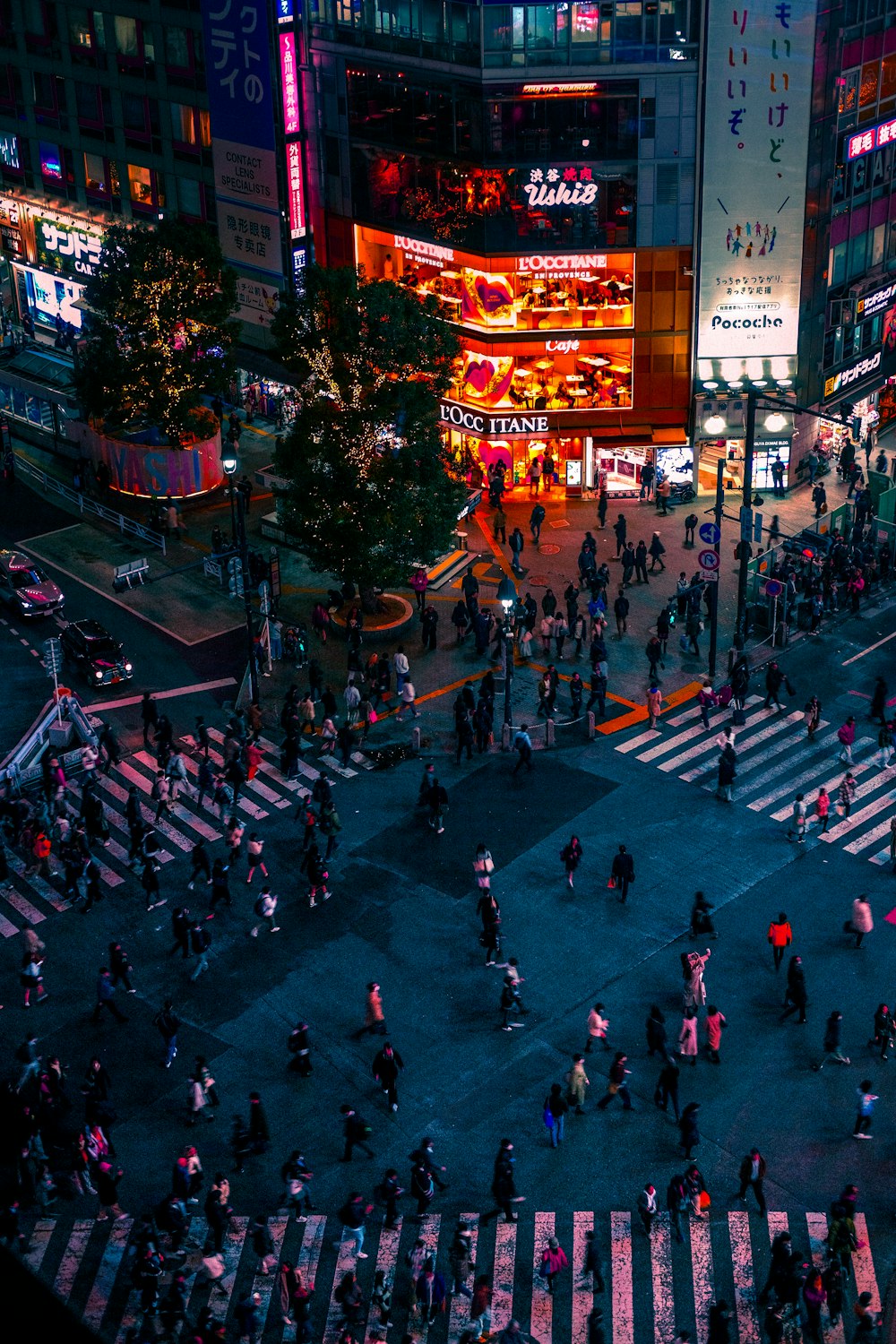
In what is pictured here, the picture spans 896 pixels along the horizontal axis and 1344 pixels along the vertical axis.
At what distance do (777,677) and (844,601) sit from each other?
8.68 meters

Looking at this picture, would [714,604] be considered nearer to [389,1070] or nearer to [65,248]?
[389,1070]

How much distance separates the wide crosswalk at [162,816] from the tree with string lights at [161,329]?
62.2 feet

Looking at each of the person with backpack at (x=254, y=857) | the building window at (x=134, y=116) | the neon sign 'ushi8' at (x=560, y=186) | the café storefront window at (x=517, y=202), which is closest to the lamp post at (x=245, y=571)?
the person with backpack at (x=254, y=857)

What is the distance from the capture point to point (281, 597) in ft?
183

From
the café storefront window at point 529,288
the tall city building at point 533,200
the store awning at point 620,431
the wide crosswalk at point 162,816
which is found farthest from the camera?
the store awning at point 620,431

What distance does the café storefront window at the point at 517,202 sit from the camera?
58562 millimetres

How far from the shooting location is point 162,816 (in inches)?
1677

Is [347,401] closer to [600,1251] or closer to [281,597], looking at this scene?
[281,597]

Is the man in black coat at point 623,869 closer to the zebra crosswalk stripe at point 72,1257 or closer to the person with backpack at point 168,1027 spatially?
the person with backpack at point 168,1027

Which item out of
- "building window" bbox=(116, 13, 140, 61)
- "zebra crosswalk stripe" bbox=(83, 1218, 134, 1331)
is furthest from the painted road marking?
"building window" bbox=(116, 13, 140, 61)

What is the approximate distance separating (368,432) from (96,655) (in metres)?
11.4

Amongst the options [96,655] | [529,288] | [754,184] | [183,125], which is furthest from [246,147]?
[96,655]

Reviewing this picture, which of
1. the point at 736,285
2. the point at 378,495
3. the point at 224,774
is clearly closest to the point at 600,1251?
the point at 224,774

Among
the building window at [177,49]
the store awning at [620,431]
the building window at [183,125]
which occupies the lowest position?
the store awning at [620,431]
